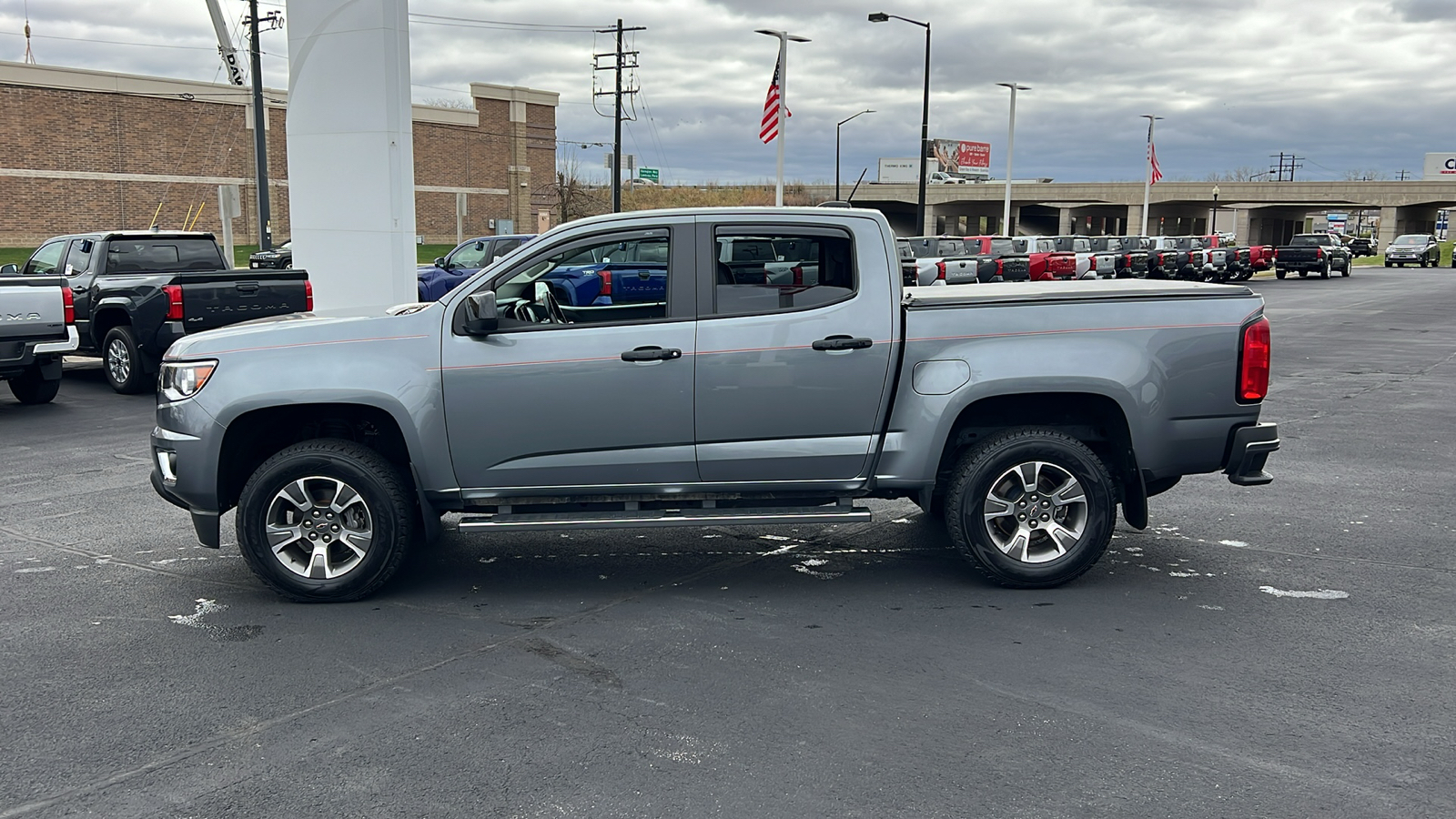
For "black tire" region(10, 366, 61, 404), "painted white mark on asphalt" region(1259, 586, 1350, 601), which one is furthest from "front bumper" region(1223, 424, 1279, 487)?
"black tire" region(10, 366, 61, 404)

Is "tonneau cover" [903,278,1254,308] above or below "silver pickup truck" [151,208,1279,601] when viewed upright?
above

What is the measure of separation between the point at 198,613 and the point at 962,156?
12275 centimetres

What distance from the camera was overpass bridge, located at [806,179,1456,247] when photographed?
89625 millimetres

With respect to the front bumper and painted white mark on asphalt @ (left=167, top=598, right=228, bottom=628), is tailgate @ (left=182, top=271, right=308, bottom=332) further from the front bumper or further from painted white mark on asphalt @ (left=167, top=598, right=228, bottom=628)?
the front bumper

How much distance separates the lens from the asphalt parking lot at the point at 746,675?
393cm

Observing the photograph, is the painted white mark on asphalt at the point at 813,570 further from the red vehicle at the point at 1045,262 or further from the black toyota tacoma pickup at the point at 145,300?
the red vehicle at the point at 1045,262

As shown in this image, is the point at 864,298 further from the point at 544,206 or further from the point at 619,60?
the point at 544,206

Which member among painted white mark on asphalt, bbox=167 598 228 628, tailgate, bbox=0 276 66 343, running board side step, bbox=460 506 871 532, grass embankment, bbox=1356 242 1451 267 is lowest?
painted white mark on asphalt, bbox=167 598 228 628

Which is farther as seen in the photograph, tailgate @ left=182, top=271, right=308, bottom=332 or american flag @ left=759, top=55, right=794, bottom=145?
american flag @ left=759, top=55, right=794, bottom=145

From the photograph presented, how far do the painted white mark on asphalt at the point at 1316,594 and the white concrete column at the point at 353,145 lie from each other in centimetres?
1294

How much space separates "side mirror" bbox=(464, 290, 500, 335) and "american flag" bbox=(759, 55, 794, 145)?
90.7 feet

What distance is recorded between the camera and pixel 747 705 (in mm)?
4609

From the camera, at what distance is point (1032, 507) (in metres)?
6.09

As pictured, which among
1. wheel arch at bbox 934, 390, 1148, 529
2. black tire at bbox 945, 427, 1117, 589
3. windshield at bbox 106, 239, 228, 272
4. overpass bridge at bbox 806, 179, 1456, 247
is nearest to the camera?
black tire at bbox 945, 427, 1117, 589
